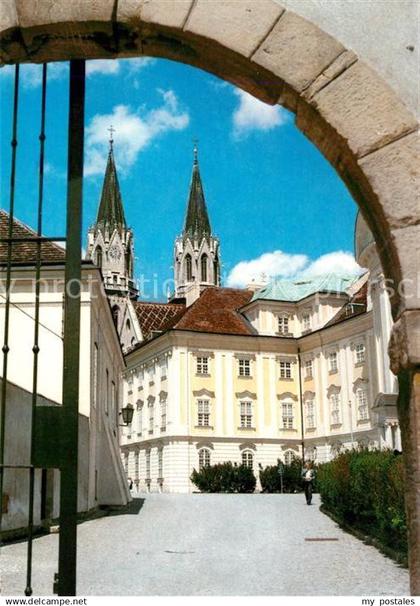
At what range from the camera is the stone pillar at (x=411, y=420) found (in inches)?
142

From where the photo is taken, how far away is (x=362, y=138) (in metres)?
3.85

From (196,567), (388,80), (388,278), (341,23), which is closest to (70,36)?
(341,23)

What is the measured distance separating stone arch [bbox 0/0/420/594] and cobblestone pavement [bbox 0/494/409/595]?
6.38 metres

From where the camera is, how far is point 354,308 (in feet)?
167

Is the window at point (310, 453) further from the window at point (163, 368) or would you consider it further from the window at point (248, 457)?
the window at point (163, 368)

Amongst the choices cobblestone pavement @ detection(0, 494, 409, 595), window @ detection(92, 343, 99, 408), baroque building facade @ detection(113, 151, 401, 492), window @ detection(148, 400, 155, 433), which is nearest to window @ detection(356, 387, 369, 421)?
baroque building facade @ detection(113, 151, 401, 492)

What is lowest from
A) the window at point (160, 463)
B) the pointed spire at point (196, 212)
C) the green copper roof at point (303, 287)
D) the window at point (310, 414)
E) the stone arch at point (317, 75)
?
the window at point (160, 463)

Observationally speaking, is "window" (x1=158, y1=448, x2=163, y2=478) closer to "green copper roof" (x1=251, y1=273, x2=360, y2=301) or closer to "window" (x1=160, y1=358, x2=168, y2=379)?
"window" (x1=160, y1=358, x2=168, y2=379)

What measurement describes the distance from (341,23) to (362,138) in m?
0.69

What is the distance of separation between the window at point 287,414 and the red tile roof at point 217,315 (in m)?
5.94

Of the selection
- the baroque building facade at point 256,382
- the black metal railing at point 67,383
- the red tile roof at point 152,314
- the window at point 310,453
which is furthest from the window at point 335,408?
the black metal railing at point 67,383

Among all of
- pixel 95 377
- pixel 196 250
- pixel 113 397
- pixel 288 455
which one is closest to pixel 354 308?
pixel 288 455

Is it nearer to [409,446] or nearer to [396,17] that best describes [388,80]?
[396,17]

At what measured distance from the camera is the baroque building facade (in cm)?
5016
